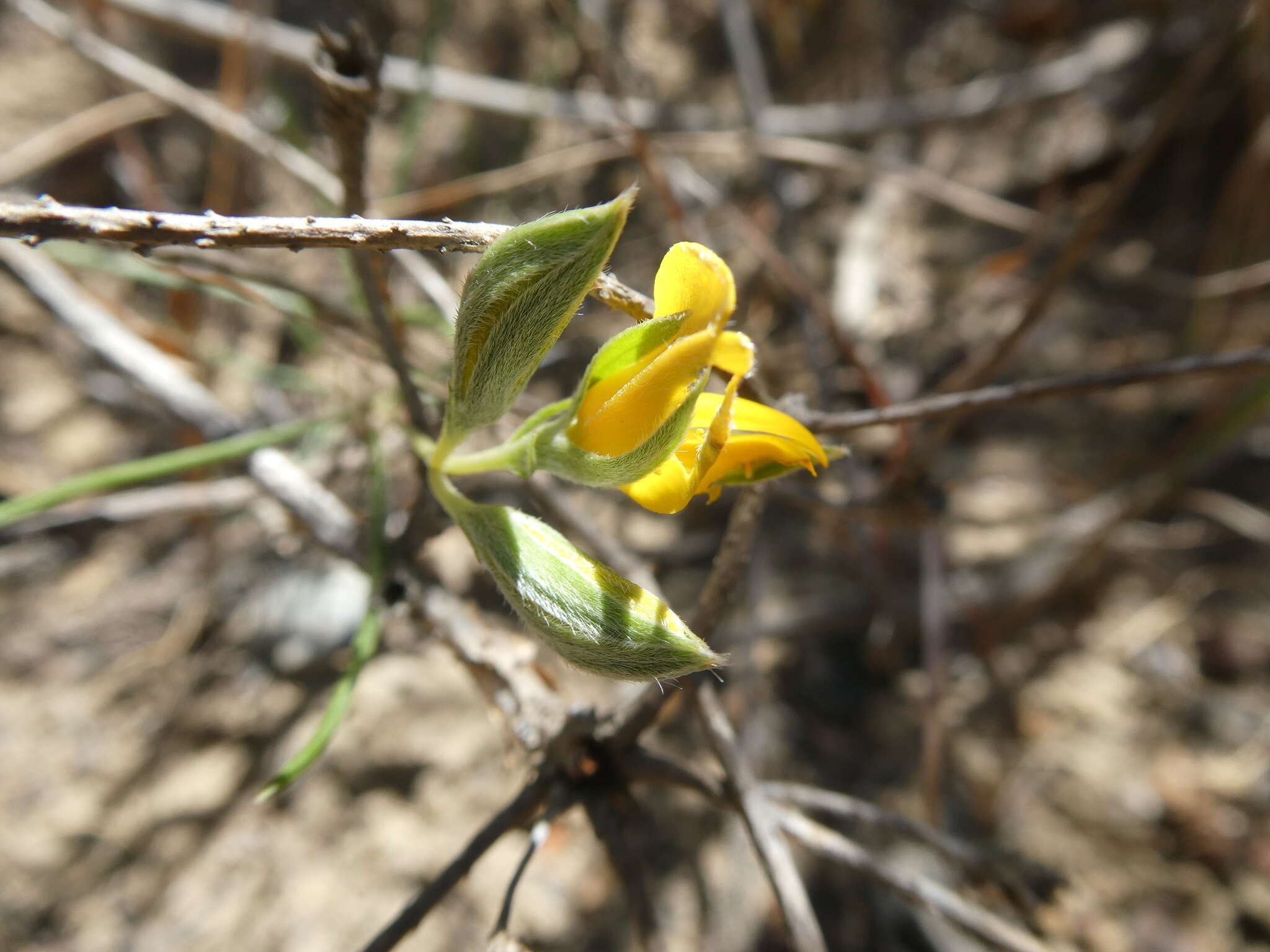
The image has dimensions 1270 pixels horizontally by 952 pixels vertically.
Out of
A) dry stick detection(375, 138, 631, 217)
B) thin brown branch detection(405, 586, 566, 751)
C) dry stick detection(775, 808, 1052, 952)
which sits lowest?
dry stick detection(775, 808, 1052, 952)

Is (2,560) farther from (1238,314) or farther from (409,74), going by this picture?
(1238,314)

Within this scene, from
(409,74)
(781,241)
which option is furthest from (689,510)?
(409,74)

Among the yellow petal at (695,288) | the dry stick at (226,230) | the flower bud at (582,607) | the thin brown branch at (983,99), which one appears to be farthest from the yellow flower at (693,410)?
the thin brown branch at (983,99)

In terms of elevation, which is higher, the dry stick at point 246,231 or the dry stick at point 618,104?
the dry stick at point 618,104

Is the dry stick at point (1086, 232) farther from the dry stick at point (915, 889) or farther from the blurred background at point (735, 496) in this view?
the dry stick at point (915, 889)

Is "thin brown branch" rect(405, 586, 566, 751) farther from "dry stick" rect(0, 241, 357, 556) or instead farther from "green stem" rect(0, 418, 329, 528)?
"green stem" rect(0, 418, 329, 528)

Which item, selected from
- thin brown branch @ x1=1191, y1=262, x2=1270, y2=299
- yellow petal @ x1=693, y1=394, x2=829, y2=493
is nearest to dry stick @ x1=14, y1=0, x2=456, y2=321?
yellow petal @ x1=693, y1=394, x2=829, y2=493
